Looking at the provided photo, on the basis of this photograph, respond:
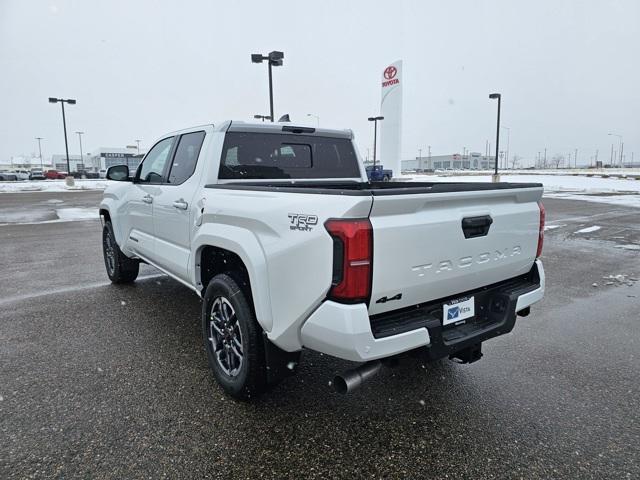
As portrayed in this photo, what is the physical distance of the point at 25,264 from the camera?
736 cm

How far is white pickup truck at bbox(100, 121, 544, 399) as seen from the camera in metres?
2.24

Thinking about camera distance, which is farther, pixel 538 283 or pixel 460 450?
pixel 538 283

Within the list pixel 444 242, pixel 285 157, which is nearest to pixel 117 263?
pixel 285 157

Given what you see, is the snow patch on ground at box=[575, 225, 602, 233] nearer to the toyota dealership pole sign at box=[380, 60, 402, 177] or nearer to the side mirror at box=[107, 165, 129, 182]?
the side mirror at box=[107, 165, 129, 182]

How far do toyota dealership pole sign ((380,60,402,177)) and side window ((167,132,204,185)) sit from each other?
39.2 meters

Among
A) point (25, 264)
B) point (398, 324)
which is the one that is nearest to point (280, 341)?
point (398, 324)

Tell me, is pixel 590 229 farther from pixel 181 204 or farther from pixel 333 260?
pixel 333 260

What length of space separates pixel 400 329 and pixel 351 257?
1.67 ft

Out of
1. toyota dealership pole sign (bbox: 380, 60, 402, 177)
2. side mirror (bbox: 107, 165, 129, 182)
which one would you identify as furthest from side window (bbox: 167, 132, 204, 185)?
toyota dealership pole sign (bbox: 380, 60, 402, 177)

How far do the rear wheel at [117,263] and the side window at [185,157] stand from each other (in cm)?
208

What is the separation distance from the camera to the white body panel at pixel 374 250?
224cm

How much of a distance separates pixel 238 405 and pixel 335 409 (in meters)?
Result: 0.65

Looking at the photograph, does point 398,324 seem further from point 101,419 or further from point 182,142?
point 182,142

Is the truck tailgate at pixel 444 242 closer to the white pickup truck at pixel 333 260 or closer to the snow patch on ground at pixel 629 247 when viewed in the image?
the white pickup truck at pixel 333 260
